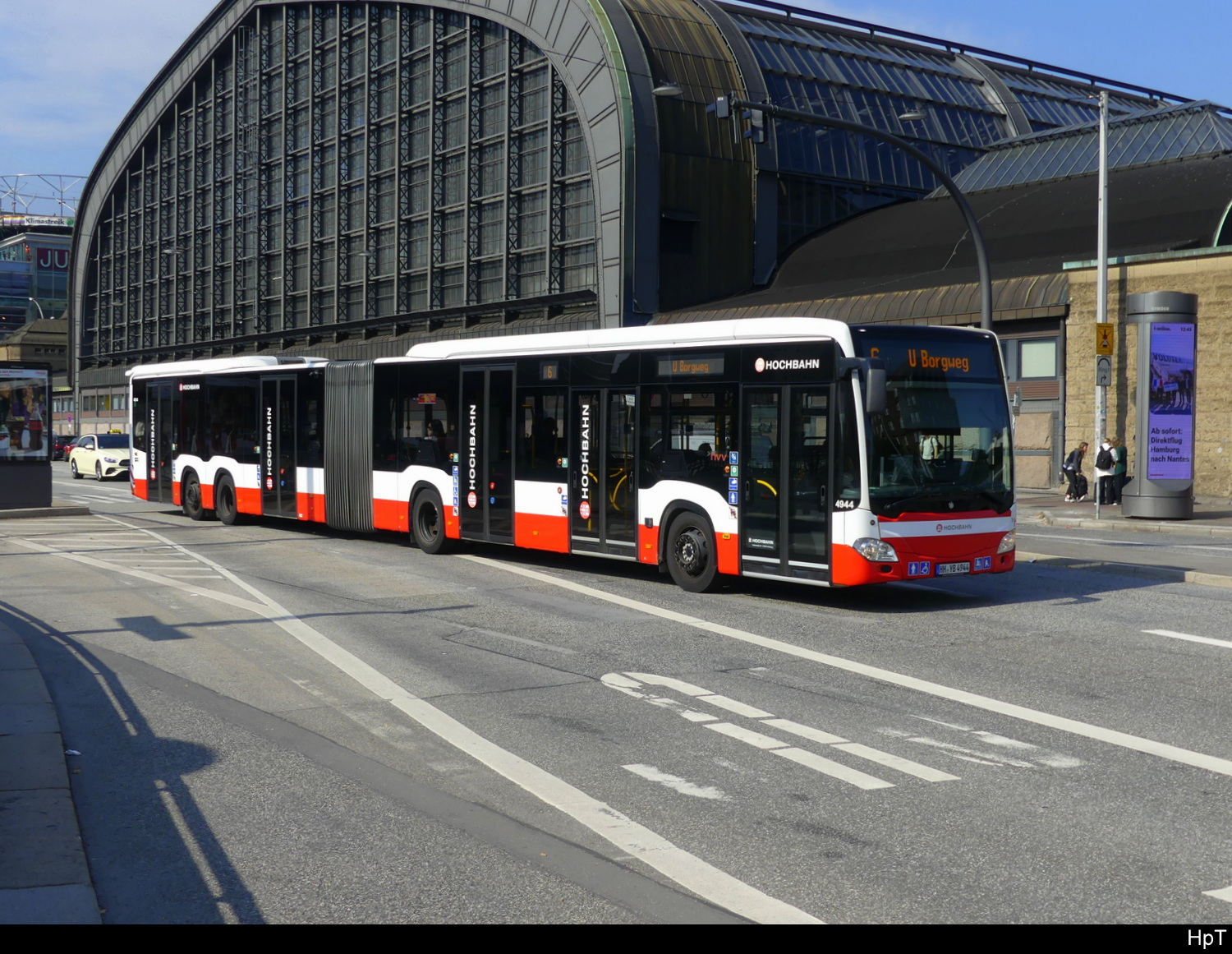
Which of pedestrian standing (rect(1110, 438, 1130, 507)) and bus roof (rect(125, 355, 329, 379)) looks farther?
pedestrian standing (rect(1110, 438, 1130, 507))

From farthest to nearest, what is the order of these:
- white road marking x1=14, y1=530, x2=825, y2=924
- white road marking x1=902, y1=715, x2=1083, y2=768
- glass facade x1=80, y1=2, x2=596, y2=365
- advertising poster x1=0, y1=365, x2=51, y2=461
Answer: glass facade x1=80, y1=2, x2=596, y2=365
advertising poster x1=0, y1=365, x2=51, y2=461
white road marking x1=902, y1=715, x2=1083, y2=768
white road marking x1=14, y1=530, x2=825, y2=924

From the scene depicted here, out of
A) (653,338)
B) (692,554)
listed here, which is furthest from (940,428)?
(653,338)

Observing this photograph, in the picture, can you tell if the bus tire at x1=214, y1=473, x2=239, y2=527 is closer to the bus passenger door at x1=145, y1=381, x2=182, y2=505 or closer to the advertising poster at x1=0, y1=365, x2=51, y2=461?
the bus passenger door at x1=145, y1=381, x2=182, y2=505

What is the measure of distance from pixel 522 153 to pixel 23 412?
86.9 feet

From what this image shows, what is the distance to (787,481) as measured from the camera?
44.7 feet

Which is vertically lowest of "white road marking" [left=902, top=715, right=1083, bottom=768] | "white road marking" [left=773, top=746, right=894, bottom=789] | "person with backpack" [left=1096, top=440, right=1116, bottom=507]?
"white road marking" [left=773, top=746, right=894, bottom=789]

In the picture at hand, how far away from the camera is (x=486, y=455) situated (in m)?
18.2

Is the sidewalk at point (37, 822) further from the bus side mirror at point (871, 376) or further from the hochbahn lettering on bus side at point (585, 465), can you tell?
the hochbahn lettering on bus side at point (585, 465)

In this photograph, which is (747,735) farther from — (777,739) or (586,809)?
(586,809)

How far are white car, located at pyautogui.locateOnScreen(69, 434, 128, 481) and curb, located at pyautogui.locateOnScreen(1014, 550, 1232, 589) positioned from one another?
3722 cm

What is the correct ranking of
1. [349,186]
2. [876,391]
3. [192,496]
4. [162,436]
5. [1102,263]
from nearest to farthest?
[876,391] < [192,496] < [162,436] < [1102,263] < [349,186]

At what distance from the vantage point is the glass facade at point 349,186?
49.0 metres

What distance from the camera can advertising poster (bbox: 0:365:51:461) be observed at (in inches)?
1036

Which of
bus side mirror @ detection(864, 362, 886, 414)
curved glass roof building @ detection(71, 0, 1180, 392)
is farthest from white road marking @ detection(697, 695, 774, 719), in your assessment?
curved glass roof building @ detection(71, 0, 1180, 392)
